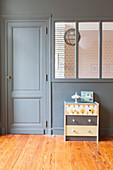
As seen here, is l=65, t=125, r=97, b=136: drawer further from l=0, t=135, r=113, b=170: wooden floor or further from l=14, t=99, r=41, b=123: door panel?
l=14, t=99, r=41, b=123: door panel

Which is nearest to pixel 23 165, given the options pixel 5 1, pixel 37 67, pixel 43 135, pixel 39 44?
pixel 43 135

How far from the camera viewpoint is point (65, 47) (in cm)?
314

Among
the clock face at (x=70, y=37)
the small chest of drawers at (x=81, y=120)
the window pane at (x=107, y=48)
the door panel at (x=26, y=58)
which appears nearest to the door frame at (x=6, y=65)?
the door panel at (x=26, y=58)

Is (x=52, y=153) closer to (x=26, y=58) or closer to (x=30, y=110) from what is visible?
(x=30, y=110)

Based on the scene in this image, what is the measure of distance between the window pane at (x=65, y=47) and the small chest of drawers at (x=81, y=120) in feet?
2.08

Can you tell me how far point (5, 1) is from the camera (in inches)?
124

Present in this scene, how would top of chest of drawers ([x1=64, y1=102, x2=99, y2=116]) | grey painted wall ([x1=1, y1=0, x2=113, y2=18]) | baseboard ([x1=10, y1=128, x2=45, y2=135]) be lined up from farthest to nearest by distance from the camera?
baseboard ([x1=10, y1=128, x2=45, y2=135]) → grey painted wall ([x1=1, y1=0, x2=113, y2=18]) → top of chest of drawers ([x1=64, y1=102, x2=99, y2=116])

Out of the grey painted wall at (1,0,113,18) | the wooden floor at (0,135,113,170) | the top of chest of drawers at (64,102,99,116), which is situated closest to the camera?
the wooden floor at (0,135,113,170)

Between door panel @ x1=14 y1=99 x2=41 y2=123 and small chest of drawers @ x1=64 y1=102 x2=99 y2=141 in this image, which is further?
door panel @ x1=14 y1=99 x2=41 y2=123

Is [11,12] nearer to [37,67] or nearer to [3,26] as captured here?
[3,26]

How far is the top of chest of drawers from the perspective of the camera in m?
2.85

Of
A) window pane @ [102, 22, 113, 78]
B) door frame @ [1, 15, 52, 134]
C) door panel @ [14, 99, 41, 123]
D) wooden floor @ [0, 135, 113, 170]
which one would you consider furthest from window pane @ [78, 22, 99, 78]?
wooden floor @ [0, 135, 113, 170]

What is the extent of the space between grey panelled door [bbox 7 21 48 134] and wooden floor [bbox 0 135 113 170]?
0.97ft

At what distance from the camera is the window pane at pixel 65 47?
3.14 metres
